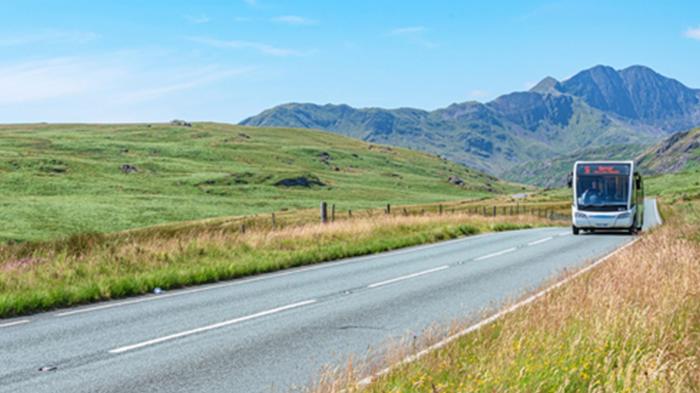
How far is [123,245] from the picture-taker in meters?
18.4

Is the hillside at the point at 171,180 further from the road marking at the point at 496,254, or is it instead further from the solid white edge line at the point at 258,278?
the road marking at the point at 496,254

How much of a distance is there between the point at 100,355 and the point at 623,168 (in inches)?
1104

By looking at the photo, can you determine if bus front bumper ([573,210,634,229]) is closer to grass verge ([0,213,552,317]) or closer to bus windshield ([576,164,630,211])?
bus windshield ([576,164,630,211])

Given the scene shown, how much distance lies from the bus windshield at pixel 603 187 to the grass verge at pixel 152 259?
338 inches

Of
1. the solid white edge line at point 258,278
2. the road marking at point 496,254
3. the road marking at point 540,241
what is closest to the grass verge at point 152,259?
the solid white edge line at point 258,278

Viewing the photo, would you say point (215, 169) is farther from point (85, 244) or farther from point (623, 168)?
point (85, 244)

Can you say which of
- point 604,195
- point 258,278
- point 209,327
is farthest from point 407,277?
point 604,195

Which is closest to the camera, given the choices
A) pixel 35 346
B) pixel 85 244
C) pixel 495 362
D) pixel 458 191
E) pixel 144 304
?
pixel 495 362

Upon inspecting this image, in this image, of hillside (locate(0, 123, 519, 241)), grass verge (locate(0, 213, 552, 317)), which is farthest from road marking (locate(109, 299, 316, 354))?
hillside (locate(0, 123, 519, 241))

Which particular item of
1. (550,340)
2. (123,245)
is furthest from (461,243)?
(550,340)

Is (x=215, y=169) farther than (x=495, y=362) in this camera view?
Yes

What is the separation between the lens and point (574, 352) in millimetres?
6207

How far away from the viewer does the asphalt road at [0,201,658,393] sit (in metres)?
7.11

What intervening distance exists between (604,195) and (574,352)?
2682 centimetres
